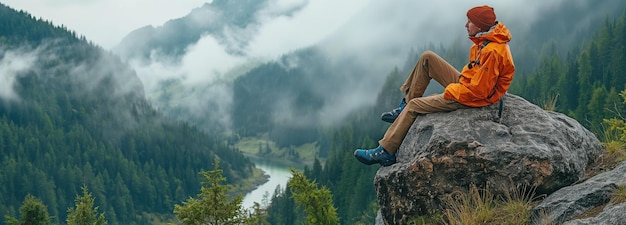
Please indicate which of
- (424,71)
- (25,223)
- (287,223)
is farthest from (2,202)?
(424,71)

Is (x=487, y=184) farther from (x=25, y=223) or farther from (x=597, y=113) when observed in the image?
(x=597, y=113)

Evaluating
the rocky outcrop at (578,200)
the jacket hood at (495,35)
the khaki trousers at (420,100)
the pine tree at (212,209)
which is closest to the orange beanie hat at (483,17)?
the jacket hood at (495,35)

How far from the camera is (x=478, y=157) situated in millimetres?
10727

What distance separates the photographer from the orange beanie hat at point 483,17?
1133cm

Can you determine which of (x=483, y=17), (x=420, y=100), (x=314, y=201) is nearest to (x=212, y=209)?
(x=314, y=201)

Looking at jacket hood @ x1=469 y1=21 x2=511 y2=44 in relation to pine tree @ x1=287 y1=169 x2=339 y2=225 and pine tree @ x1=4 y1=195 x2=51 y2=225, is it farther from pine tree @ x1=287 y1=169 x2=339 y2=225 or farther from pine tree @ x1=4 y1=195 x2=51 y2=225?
pine tree @ x1=4 y1=195 x2=51 y2=225

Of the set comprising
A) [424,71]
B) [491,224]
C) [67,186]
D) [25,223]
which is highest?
[424,71]

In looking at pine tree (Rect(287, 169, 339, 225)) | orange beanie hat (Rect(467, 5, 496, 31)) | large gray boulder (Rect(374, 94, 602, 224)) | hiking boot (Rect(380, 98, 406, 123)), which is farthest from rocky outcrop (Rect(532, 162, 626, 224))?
pine tree (Rect(287, 169, 339, 225))

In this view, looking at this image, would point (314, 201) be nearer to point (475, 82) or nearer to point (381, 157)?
point (381, 157)

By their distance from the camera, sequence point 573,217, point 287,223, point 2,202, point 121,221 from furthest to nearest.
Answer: point 121,221 < point 2,202 < point 287,223 < point 573,217

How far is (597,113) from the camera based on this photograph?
105188mm

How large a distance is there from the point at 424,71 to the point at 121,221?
618 ft

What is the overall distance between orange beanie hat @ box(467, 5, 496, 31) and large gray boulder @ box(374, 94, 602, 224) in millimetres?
1691

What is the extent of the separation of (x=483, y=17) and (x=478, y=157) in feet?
9.17
